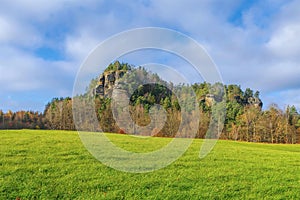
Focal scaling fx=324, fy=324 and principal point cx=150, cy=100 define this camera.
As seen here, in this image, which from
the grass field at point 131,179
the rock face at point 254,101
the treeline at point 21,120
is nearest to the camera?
the grass field at point 131,179

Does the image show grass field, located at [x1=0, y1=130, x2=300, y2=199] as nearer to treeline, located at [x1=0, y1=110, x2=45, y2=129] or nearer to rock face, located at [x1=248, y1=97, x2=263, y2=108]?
treeline, located at [x1=0, y1=110, x2=45, y2=129]

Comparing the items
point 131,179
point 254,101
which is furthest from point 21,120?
point 131,179

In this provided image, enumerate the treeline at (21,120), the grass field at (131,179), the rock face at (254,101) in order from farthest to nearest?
the rock face at (254,101) → the treeline at (21,120) → the grass field at (131,179)

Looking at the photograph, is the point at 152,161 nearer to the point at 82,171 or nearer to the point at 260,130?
the point at 82,171

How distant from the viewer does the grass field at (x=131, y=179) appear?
33.9ft

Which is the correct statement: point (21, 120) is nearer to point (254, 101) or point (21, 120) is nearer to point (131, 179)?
point (254, 101)

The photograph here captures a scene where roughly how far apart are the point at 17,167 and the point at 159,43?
23.9 feet

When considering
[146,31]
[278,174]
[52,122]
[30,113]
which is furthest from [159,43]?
[30,113]

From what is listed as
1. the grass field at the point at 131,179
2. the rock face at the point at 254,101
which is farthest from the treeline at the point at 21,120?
the rock face at the point at 254,101

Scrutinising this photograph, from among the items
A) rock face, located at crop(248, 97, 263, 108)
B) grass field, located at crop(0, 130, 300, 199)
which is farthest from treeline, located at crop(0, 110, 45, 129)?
rock face, located at crop(248, 97, 263, 108)

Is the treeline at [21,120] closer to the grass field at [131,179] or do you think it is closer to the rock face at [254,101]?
the grass field at [131,179]

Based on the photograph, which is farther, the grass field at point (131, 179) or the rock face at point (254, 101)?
the rock face at point (254, 101)

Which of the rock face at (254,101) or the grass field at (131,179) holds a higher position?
the rock face at (254,101)

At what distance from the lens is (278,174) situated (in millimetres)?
14250
